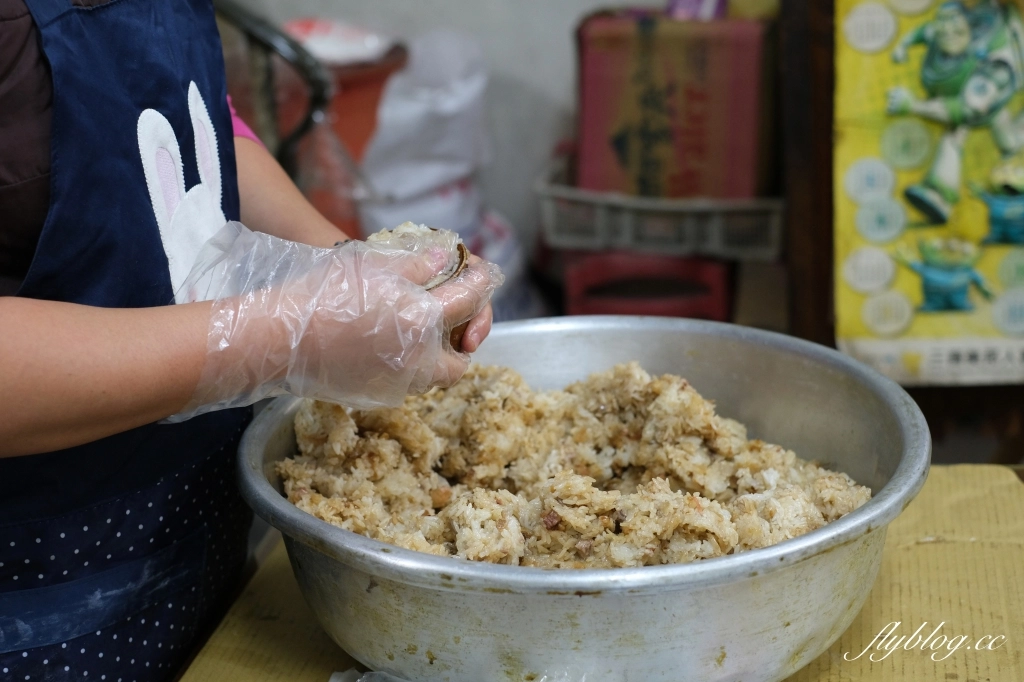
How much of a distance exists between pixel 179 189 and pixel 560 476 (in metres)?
0.46

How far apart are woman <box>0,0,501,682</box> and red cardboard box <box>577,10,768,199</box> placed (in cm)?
163

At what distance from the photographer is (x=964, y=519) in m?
1.09

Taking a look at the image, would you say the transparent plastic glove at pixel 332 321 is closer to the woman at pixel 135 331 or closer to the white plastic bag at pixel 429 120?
the woman at pixel 135 331

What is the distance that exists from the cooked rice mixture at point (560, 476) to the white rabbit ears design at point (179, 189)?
205 mm

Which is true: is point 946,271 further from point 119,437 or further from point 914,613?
point 119,437

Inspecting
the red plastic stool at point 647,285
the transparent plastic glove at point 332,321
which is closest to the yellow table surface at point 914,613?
the transparent plastic glove at point 332,321

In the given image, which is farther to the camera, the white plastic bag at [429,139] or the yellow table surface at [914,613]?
the white plastic bag at [429,139]

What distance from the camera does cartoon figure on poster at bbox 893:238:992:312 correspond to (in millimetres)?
1611

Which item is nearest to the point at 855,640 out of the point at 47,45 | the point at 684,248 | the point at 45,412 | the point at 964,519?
the point at 964,519

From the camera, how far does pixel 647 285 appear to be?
265 centimetres

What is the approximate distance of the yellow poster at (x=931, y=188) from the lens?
1.54 meters

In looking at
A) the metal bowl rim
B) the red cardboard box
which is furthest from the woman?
the red cardboard box

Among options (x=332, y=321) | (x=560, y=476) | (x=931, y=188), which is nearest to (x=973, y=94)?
(x=931, y=188)

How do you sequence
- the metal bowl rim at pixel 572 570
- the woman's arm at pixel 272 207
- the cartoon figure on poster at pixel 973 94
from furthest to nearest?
the cartoon figure on poster at pixel 973 94 → the woman's arm at pixel 272 207 → the metal bowl rim at pixel 572 570
